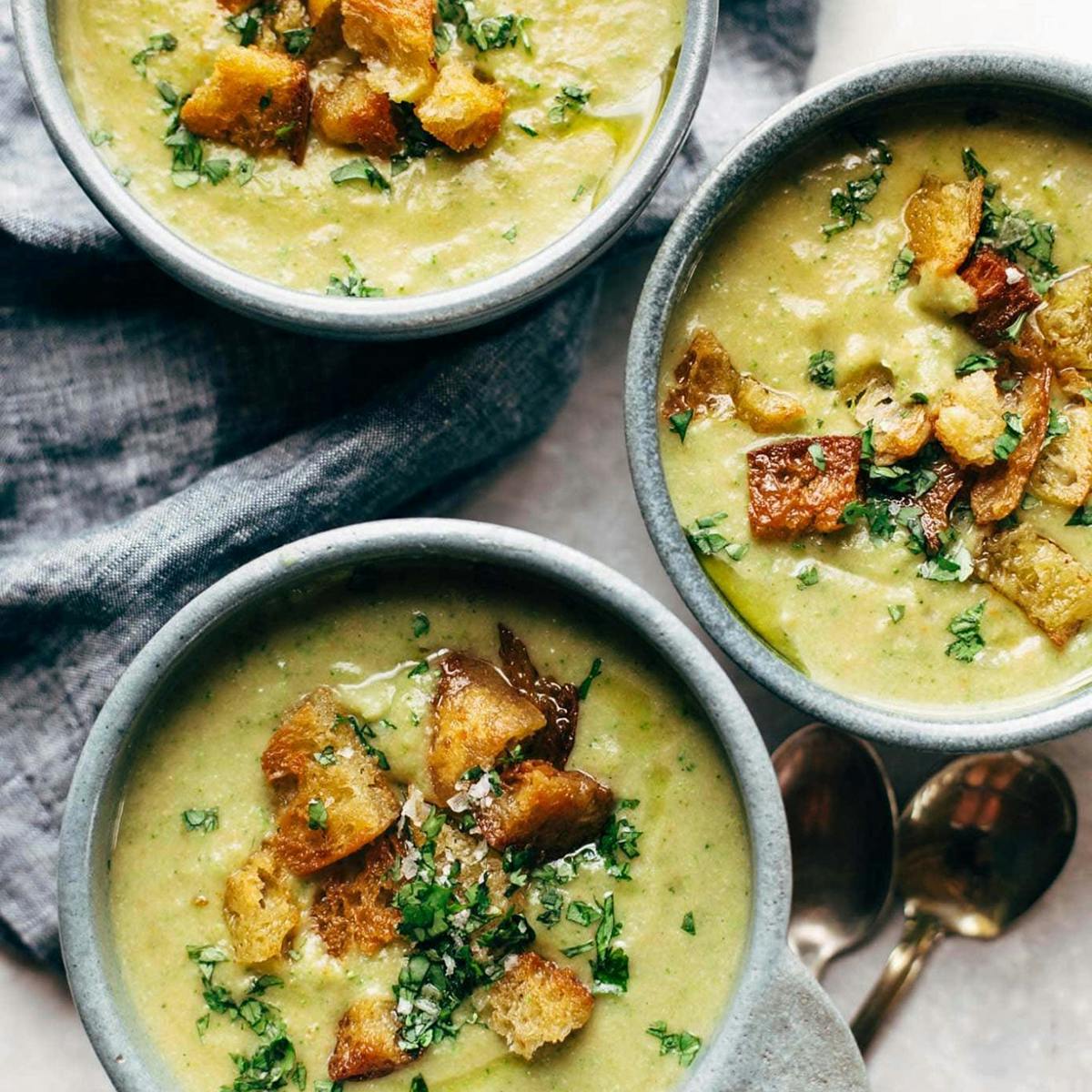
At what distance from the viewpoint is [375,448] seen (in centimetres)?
280

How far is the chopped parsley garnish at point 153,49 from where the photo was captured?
2.50 metres

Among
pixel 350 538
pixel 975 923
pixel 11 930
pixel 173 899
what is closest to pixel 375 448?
pixel 350 538

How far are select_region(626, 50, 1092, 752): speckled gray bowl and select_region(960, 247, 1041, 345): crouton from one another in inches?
11.7

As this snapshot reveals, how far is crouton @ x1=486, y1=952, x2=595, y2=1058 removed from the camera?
7.45 feet

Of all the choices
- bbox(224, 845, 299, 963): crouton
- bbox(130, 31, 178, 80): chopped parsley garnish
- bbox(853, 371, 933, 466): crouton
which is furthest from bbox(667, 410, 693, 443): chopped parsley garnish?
bbox(130, 31, 178, 80): chopped parsley garnish

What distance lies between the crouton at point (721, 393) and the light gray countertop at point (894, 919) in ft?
1.78

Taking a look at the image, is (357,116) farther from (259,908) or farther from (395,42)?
(259,908)

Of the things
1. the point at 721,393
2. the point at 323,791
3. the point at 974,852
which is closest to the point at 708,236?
the point at 721,393

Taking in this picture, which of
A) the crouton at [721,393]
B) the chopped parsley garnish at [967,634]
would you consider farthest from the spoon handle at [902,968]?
the crouton at [721,393]

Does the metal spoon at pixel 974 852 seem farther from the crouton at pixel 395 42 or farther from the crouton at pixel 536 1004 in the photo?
the crouton at pixel 395 42

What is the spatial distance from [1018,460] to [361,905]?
1.35 m

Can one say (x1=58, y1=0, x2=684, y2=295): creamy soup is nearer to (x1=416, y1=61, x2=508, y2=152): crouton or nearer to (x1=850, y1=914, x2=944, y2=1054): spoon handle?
(x1=416, y1=61, x2=508, y2=152): crouton

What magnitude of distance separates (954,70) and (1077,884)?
170 centimetres

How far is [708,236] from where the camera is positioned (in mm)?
2451
